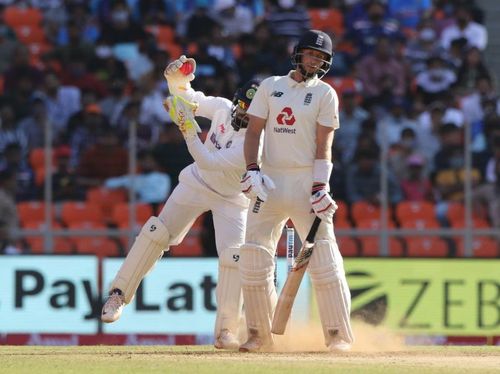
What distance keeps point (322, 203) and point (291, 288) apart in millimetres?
650

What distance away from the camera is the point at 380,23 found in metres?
17.9

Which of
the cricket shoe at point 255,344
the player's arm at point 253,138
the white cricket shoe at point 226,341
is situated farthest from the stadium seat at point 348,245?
the player's arm at point 253,138

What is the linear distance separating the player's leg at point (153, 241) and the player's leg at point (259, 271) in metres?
0.94

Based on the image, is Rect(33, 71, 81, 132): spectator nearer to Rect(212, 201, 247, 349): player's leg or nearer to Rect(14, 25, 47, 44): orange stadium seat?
Rect(14, 25, 47, 44): orange stadium seat

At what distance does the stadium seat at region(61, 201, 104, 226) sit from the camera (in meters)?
14.4

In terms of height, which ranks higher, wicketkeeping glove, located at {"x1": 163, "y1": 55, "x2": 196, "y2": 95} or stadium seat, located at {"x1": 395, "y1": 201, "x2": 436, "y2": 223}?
wicketkeeping glove, located at {"x1": 163, "y1": 55, "x2": 196, "y2": 95}

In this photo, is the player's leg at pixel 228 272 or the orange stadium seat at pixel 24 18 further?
the orange stadium seat at pixel 24 18

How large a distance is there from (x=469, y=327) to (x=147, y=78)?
5.46m

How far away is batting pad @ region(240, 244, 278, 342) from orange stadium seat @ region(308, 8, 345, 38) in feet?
31.2

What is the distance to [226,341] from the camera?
31.8 ft

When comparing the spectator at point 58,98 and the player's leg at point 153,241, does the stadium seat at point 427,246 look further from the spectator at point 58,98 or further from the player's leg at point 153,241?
the player's leg at point 153,241

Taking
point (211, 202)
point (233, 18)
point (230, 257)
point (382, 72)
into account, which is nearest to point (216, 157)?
point (211, 202)

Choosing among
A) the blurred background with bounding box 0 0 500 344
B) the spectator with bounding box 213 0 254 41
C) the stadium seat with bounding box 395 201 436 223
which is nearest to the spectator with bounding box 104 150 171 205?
the blurred background with bounding box 0 0 500 344

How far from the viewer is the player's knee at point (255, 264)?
29.8 feet
